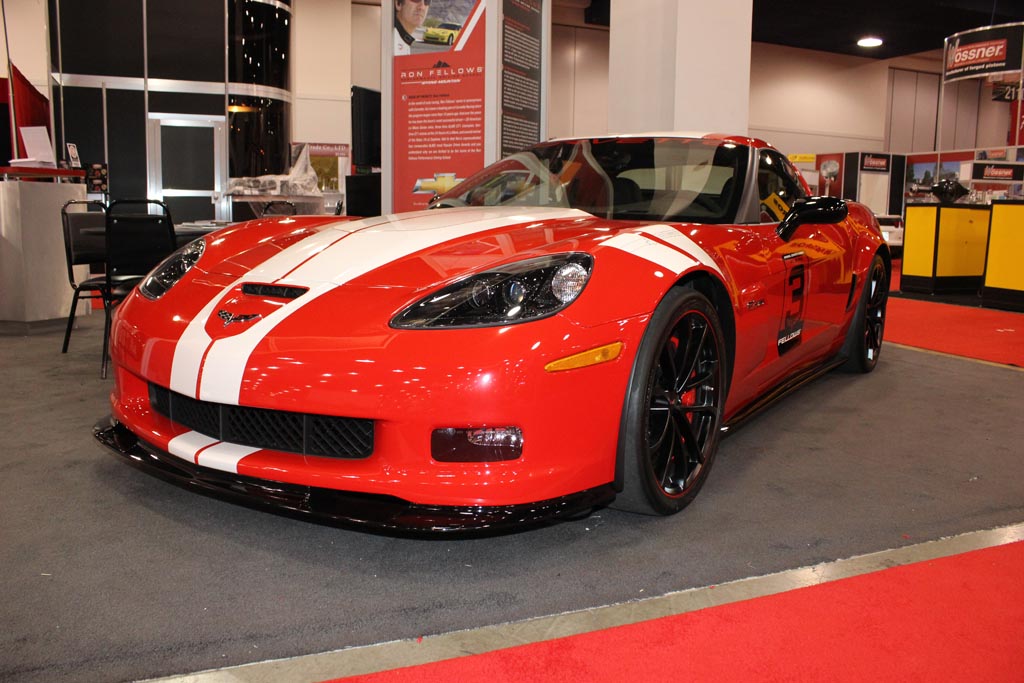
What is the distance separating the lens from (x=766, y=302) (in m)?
Answer: 2.60

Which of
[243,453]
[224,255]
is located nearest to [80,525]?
[243,453]

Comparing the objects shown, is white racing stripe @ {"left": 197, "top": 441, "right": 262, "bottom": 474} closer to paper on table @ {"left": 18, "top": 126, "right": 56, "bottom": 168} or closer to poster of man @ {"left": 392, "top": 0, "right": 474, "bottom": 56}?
poster of man @ {"left": 392, "top": 0, "right": 474, "bottom": 56}

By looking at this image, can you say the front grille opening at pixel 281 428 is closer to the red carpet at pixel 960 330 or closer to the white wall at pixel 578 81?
the red carpet at pixel 960 330

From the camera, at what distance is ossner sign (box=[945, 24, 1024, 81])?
12.8 metres

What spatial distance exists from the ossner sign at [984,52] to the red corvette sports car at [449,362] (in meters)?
12.9

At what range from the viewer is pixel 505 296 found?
6.02 feet

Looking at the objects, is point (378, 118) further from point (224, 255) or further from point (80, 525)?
point (80, 525)

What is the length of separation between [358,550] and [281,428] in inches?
13.8

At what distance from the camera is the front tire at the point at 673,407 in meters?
1.94

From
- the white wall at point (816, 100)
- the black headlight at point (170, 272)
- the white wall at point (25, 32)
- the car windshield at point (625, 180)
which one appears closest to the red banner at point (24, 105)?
the white wall at point (25, 32)

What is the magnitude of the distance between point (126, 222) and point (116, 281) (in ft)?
0.95

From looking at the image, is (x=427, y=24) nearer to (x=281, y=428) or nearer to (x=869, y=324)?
(x=869, y=324)

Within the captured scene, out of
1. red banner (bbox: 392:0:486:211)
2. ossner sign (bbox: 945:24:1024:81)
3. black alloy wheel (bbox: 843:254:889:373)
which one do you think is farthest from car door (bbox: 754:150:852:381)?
ossner sign (bbox: 945:24:1024:81)

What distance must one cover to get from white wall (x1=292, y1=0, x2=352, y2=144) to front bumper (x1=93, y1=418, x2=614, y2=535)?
45.9ft
